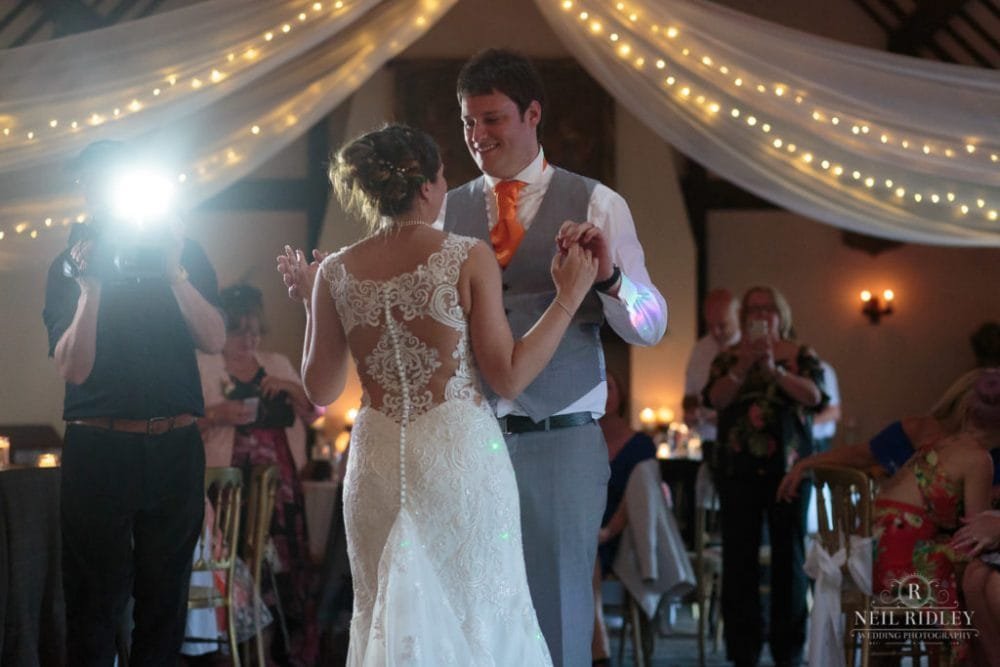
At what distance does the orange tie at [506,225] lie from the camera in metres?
2.96

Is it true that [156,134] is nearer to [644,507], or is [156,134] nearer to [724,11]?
[724,11]

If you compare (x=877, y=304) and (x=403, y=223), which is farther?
(x=877, y=304)

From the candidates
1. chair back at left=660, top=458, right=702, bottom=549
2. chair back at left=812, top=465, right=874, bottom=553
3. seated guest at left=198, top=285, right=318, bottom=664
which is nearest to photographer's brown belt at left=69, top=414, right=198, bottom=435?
chair back at left=812, top=465, right=874, bottom=553

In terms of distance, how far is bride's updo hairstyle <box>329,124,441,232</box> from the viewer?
2.63 m

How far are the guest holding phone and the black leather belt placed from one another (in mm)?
2584

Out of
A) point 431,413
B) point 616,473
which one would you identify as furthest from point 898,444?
point 431,413

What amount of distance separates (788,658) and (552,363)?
2.88 metres

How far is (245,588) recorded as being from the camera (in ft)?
18.0

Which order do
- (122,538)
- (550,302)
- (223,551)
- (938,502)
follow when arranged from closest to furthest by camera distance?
(550,302), (122,538), (938,502), (223,551)

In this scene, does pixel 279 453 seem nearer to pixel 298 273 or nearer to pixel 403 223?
pixel 298 273

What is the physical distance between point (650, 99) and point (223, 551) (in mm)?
2533

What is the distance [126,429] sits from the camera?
130 inches

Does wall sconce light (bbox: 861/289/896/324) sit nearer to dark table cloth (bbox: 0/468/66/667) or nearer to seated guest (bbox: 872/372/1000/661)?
seated guest (bbox: 872/372/1000/661)

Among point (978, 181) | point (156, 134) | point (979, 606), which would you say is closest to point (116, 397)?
point (156, 134)
